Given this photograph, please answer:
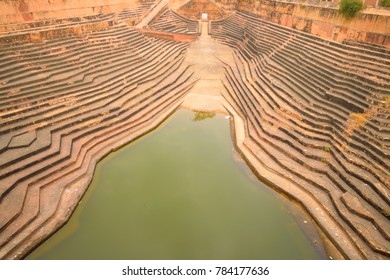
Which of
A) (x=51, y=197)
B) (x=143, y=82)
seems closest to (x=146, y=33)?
(x=143, y=82)

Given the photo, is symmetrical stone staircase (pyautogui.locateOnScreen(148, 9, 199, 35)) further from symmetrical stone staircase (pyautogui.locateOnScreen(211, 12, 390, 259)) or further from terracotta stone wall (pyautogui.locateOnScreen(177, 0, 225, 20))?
symmetrical stone staircase (pyautogui.locateOnScreen(211, 12, 390, 259))

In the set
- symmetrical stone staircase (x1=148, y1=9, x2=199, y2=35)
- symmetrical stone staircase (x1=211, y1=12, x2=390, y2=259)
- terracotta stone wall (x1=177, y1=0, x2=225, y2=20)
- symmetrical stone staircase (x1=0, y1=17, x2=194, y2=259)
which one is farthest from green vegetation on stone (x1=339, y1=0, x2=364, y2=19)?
terracotta stone wall (x1=177, y1=0, x2=225, y2=20)

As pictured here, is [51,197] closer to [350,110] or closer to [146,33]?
[350,110]

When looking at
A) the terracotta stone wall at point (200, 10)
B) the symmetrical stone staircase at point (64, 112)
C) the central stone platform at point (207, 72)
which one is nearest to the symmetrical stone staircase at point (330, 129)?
the central stone platform at point (207, 72)

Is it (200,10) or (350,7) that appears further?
(200,10)

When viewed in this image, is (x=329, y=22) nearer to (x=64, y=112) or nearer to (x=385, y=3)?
(x=385, y=3)

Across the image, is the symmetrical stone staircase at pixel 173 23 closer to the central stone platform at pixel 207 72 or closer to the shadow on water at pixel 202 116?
the central stone platform at pixel 207 72

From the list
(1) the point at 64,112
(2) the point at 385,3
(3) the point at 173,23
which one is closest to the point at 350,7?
(2) the point at 385,3
